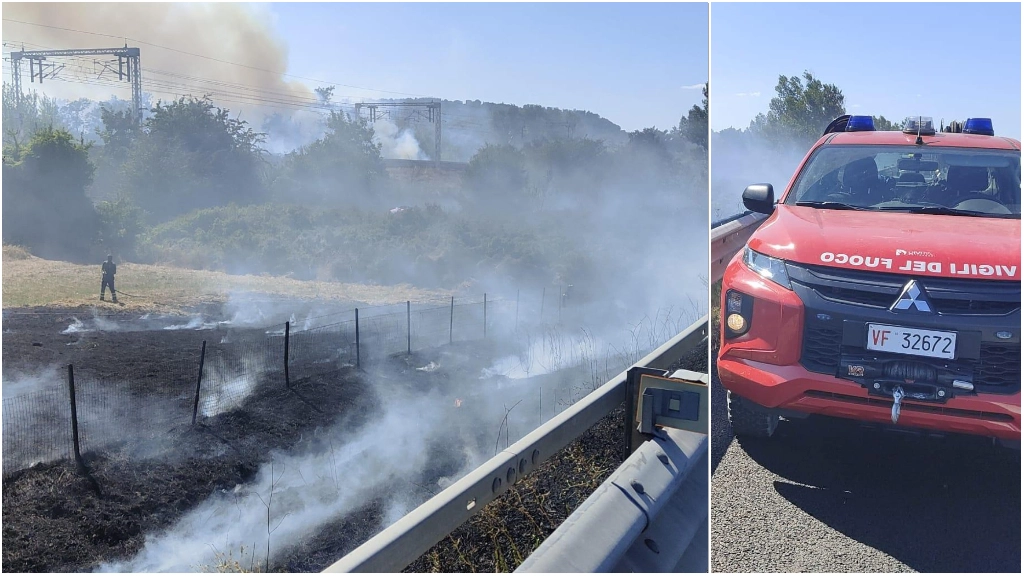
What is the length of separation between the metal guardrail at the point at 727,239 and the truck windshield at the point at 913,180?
5.98 ft

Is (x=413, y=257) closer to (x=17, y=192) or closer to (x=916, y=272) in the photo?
(x=17, y=192)

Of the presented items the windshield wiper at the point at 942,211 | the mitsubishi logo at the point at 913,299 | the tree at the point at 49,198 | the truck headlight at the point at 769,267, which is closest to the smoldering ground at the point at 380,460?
the truck headlight at the point at 769,267

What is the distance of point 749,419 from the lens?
419cm

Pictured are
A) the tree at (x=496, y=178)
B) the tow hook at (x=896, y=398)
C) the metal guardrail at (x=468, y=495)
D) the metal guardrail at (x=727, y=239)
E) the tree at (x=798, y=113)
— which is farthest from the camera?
the tree at (x=496, y=178)

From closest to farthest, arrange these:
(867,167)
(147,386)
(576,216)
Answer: (867,167), (147,386), (576,216)

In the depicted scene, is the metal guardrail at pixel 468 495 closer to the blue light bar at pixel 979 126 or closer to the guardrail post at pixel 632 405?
the guardrail post at pixel 632 405

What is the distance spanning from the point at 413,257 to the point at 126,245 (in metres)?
12.3

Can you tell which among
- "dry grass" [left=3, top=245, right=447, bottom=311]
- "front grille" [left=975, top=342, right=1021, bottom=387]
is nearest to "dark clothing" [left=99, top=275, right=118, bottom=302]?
"dry grass" [left=3, top=245, right=447, bottom=311]

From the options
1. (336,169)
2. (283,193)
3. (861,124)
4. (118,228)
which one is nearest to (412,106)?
(336,169)

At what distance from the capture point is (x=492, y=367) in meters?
12.7

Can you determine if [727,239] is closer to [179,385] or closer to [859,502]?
[859,502]

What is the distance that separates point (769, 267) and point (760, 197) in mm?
936

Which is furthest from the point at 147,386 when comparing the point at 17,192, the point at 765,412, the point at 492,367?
the point at 17,192

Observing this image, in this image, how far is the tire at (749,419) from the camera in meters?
4.14
